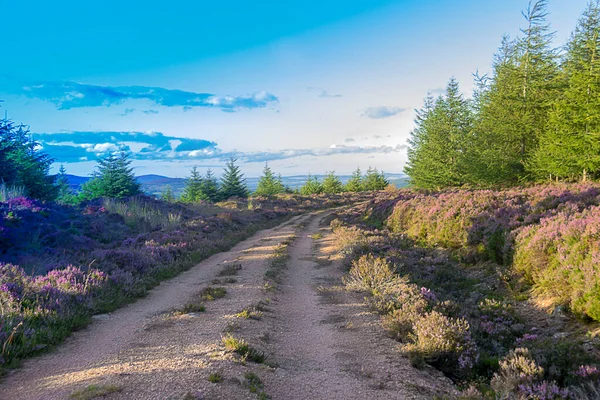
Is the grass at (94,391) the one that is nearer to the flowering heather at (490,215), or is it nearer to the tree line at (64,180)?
the flowering heather at (490,215)

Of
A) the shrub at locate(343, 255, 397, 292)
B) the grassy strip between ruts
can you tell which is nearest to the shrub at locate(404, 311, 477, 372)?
the shrub at locate(343, 255, 397, 292)

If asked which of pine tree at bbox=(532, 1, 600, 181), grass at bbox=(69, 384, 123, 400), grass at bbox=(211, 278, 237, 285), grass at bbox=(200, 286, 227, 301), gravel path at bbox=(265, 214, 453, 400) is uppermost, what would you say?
pine tree at bbox=(532, 1, 600, 181)

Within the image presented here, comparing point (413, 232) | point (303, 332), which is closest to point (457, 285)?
point (303, 332)

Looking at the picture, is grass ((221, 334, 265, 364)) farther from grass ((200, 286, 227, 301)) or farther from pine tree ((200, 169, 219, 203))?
pine tree ((200, 169, 219, 203))

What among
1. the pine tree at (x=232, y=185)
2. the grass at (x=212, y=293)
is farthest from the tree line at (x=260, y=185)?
Result: the grass at (x=212, y=293)

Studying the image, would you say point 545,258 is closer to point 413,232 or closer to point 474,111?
point 413,232

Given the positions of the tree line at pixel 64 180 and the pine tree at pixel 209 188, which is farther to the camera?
the pine tree at pixel 209 188

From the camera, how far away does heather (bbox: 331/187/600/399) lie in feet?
17.5

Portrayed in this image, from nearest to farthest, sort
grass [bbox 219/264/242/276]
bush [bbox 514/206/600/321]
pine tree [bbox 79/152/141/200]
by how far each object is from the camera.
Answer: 1. bush [bbox 514/206/600/321]
2. grass [bbox 219/264/242/276]
3. pine tree [bbox 79/152/141/200]

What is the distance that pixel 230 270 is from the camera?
1320 centimetres

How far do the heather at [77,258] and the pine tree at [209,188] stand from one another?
84.4ft

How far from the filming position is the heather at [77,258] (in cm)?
668

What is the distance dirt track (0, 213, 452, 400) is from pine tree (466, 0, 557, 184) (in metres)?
21.6

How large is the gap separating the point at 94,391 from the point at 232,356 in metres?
1.99
